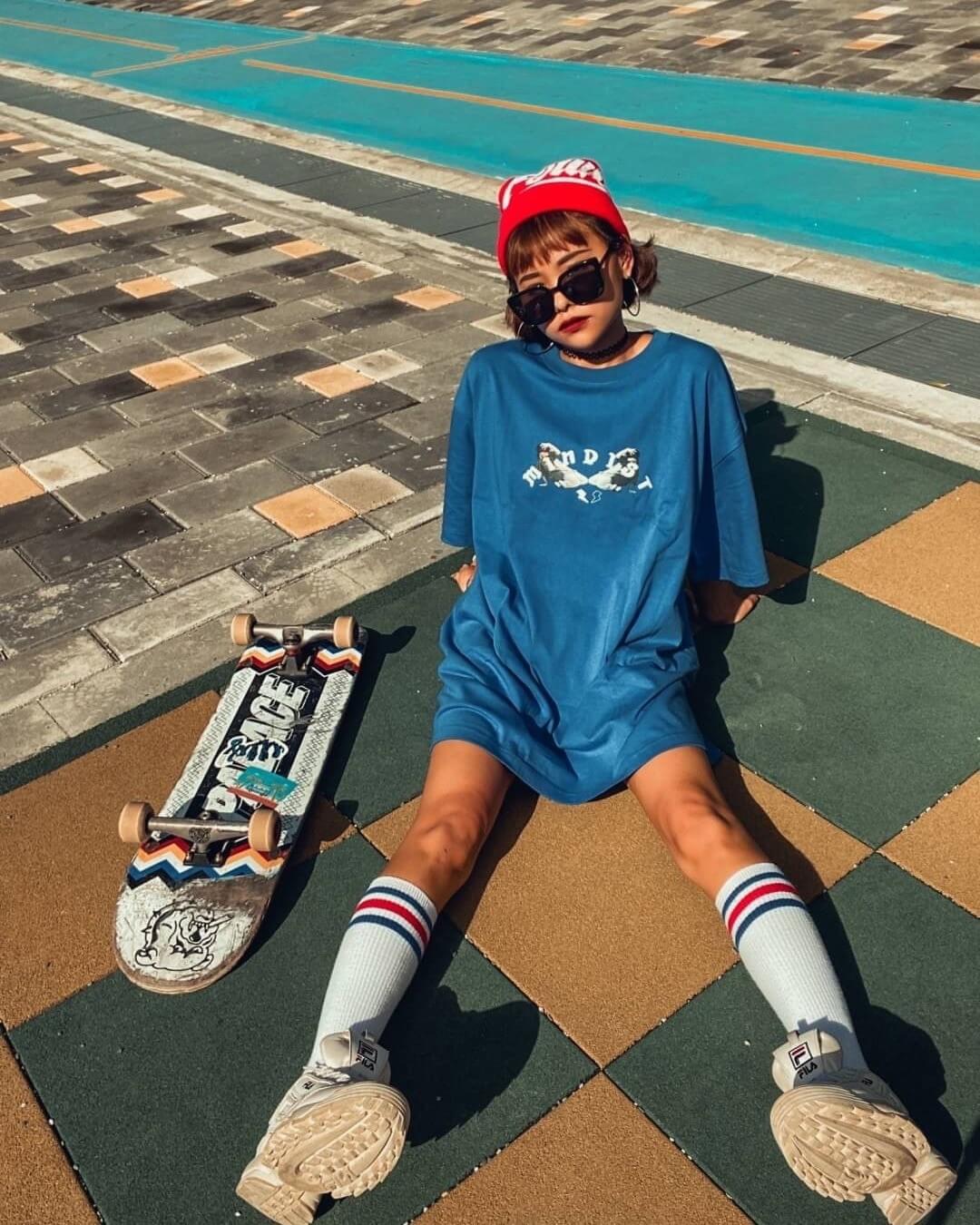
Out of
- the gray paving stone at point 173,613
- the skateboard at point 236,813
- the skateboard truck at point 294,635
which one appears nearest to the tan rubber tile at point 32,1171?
the skateboard at point 236,813

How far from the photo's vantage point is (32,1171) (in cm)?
236

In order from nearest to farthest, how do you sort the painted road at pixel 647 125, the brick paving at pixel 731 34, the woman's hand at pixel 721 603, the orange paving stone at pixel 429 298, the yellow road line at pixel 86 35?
the woman's hand at pixel 721 603 < the orange paving stone at pixel 429 298 < the painted road at pixel 647 125 < the brick paving at pixel 731 34 < the yellow road line at pixel 86 35

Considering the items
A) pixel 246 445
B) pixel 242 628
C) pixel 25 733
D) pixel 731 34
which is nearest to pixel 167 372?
pixel 246 445

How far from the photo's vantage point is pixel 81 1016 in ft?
8.84

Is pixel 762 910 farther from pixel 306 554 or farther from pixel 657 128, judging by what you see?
pixel 657 128

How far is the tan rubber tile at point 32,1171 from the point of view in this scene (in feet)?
7.50

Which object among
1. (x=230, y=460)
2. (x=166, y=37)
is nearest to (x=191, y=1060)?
(x=230, y=460)

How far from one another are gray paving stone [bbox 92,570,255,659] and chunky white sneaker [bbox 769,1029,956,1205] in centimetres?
283

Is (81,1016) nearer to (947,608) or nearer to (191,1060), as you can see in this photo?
(191,1060)

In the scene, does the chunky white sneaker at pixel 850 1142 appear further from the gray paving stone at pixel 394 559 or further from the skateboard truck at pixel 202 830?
the gray paving stone at pixel 394 559

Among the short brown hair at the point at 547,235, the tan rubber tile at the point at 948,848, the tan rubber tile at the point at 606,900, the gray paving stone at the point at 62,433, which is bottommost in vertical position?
the gray paving stone at the point at 62,433

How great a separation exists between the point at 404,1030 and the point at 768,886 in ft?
3.04

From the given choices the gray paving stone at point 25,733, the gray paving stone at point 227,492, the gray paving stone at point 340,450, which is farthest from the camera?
the gray paving stone at point 340,450

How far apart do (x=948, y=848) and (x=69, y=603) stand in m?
3.31
